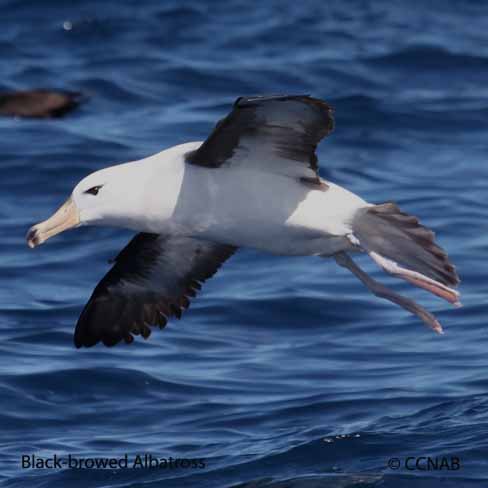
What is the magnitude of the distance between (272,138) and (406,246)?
84cm

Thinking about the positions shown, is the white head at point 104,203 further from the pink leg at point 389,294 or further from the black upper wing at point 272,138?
the pink leg at point 389,294

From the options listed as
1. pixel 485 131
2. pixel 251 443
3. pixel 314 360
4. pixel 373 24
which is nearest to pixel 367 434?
pixel 251 443

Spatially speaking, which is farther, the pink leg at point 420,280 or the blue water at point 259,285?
the blue water at point 259,285

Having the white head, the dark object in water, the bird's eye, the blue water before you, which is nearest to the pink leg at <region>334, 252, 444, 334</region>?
the blue water

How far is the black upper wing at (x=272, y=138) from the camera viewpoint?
6.71m

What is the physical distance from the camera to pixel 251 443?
7773mm

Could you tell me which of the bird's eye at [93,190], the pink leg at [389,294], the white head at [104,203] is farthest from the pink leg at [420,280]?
the bird's eye at [93,190]

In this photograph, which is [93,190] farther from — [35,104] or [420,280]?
[35,104]

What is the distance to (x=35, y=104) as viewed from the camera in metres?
14.2

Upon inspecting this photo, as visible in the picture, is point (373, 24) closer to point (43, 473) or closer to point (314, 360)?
point (314, 360)

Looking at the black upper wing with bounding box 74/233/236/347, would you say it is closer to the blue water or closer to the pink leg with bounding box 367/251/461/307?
the blue water

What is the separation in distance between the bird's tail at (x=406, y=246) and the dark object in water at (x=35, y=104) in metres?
7.67

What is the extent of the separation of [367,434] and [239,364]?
5.25ft

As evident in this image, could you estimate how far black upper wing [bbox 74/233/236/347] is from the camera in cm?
816
